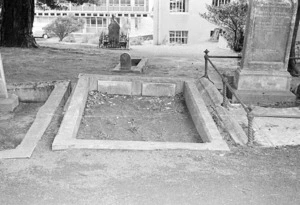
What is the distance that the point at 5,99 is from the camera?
689 cm

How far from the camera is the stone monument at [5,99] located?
6.70 meters

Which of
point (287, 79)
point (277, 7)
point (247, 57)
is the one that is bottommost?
point (287, 79)

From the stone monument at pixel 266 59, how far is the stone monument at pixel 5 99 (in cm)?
496

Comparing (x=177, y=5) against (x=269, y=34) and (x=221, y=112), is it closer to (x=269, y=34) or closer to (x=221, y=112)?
(x=269, y=34)

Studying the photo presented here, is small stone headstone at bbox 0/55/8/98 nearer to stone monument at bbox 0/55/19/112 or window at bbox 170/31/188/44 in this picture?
stone monument at bbox 0/55/19/112

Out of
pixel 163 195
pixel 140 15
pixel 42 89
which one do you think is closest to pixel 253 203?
pixel 163 195

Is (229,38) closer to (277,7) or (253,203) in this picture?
(277,7)

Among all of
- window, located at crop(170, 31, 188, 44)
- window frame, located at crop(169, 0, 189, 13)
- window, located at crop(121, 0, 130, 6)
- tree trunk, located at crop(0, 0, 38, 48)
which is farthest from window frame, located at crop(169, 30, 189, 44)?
tree trunk, located at crop(0, 0, 38, 48)

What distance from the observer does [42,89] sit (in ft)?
25.6

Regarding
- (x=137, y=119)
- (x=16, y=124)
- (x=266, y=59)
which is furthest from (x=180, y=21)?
(x=16, y=124)

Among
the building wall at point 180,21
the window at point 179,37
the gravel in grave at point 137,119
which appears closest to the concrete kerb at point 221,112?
the gravel in grave at point 137,119

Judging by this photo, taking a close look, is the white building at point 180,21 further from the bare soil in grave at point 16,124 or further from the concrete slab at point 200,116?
the bare soil in grave at point 16,124

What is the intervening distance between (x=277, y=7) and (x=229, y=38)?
691 inches

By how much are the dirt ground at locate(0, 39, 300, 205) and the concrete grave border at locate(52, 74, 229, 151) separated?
13cm
